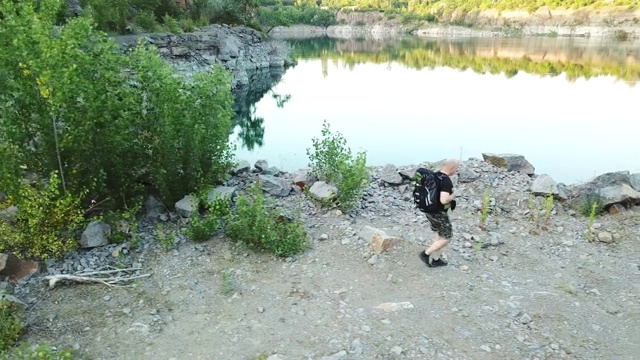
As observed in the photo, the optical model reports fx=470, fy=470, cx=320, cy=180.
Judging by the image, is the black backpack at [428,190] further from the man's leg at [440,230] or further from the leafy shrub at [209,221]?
the leafy shrub at [209,221]

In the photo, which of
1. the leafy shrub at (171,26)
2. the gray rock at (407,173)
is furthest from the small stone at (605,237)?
the leafy shrub at (171,26)

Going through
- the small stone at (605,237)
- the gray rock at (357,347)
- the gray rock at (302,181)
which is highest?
the gray rock at (302,181)

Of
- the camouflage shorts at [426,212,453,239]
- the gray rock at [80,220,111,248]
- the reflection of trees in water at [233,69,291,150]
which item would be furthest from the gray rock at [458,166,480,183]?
the reflection of trees in water at [233,69,291,150]

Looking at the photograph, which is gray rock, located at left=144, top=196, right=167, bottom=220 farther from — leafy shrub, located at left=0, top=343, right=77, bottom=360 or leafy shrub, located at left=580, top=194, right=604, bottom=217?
leafy shrub, located at left=580, top=194, right=604, bottom=217

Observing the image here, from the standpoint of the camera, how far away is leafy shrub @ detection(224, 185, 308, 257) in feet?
23.4

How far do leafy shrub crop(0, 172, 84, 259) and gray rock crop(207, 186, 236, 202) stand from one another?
205 cm

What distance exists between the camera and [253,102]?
28672mm

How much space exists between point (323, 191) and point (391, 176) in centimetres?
220

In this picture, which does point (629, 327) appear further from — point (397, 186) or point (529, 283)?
point (397, 186)

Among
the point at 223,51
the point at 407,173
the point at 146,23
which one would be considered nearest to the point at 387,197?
the point at 407,173

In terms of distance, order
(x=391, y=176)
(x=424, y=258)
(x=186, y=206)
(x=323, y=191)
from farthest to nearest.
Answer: (x=391, y=176)
(x=323, y=191)
(x=186, y=206)
(x=424, y=258)

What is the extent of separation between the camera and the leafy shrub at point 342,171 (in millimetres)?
8391

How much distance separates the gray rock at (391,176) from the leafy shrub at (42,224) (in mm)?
5956

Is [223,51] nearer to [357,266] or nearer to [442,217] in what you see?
[357,266]
